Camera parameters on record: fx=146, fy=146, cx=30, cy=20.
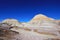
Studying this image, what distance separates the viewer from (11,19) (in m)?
111

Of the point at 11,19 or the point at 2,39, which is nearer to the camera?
the point at 2,39

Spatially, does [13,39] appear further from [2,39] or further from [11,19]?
[11,19]

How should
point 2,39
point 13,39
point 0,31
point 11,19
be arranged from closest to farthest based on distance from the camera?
point 2,39
point 13,39
point 0,31
point 11,19

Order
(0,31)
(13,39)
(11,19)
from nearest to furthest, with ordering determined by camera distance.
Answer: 1. (13,39)
2. (0,31)
3. (11,19)

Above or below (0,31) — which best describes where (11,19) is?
above

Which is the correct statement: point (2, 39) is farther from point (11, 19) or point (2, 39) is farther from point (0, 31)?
point (11, 19)

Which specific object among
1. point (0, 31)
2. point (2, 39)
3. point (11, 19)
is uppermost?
point (11, 19)

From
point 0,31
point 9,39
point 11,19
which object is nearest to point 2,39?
point 9,39

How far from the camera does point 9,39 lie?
802 inches

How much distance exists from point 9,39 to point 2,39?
1335 mm

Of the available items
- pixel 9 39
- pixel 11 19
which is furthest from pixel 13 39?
pixel 11 19

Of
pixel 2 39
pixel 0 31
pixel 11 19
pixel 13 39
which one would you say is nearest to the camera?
pixel 2 39

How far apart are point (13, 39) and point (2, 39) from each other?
1.95m

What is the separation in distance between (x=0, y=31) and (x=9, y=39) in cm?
350
